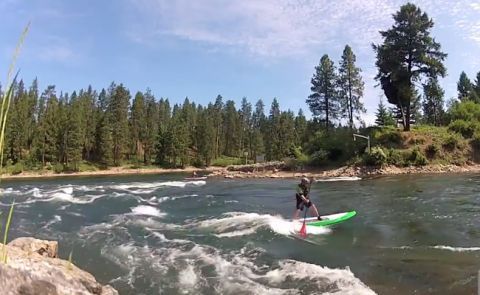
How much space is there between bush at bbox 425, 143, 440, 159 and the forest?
0.34 ft

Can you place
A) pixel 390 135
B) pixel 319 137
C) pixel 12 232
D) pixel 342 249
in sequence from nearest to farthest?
1. pixel 342 249
2. pixel 12 232
3. pixel 390 135
4. pixel 319 137

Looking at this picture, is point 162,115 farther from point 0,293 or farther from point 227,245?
point 0,293

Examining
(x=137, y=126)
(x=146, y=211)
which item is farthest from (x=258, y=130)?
(x=146, y=211)

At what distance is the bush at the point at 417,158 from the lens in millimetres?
45562

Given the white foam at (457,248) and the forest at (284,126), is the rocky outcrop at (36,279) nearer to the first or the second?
the white foam at (457,248)

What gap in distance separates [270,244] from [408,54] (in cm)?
4422

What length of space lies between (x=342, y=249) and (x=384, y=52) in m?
43.6

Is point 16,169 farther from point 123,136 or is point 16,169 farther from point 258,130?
point 258,130

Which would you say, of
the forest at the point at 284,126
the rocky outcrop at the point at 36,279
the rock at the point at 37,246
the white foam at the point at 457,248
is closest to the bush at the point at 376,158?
the forest at the point at 284,126

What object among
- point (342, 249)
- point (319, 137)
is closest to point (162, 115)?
point (319, 137)

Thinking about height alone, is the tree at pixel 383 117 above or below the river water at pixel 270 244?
above

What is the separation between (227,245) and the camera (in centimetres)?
1442

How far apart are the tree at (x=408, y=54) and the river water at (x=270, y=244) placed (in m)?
27.4

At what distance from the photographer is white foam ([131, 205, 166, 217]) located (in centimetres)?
2208
